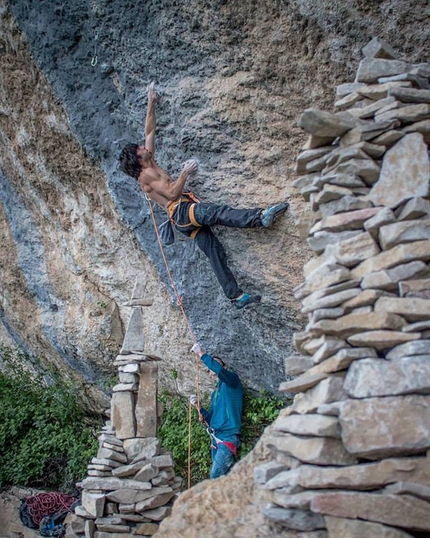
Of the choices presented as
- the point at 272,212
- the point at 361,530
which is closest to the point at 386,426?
the point at 361,530

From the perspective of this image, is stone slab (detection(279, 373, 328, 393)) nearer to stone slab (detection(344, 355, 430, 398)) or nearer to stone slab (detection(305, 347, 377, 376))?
stone slab (detection(305, 347, 377, 376))

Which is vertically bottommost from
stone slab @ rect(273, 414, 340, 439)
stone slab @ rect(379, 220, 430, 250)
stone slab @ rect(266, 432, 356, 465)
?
stone slab @ rect(266, 432, 356, 465)

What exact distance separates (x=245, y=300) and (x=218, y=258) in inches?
18.4

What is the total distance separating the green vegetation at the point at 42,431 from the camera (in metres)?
7.69

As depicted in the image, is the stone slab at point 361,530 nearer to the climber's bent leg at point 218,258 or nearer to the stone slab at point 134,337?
the climber's bent leg at point 218,258

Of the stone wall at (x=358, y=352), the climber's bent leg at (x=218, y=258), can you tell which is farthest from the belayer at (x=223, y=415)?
the stone wall at (x=358, y=352)

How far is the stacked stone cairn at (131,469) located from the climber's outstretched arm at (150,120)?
5.32 feet

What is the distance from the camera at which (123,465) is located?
16.0 feet

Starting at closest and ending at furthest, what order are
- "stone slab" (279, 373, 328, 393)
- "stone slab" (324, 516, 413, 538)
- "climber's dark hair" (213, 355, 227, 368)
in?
"stone slab" (324, 516, 413, 538)
"stone slab" (279, 373, 328, 393)
"climber's dark hair" (213, 355, 227, 368)

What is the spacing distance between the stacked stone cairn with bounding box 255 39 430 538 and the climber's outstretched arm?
222cm

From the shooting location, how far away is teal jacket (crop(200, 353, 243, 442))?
5.79 metres

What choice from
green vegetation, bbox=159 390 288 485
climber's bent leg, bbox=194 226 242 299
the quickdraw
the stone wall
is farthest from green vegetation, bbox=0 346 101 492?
the stone wall

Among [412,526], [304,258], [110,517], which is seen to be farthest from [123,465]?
[412,526]

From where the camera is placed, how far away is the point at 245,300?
16.9 feet
